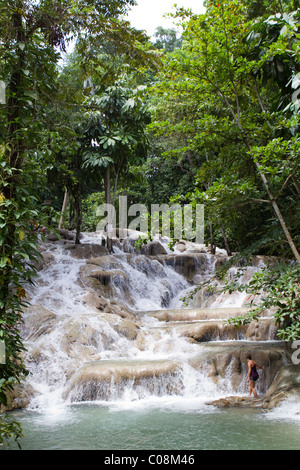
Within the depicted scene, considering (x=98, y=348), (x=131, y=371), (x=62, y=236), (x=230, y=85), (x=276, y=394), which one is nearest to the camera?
(x=276, y=394)

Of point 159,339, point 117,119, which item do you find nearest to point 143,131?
point 117,119

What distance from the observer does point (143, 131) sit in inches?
655

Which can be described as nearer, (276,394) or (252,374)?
(276,394)

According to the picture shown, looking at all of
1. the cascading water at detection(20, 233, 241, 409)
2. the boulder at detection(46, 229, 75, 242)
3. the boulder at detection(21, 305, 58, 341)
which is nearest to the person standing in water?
the cascading water at detection(20, 233, 241, 409)

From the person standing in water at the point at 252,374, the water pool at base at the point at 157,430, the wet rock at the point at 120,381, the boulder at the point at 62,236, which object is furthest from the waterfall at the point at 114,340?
the boulder at the point at 62,236

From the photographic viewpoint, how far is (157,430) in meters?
5.57

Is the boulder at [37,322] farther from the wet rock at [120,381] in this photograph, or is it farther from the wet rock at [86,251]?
the wet rock at [86,251]

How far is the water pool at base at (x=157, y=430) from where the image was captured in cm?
499

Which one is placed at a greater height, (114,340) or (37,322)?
(37,322)

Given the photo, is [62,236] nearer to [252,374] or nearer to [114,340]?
[114,340]

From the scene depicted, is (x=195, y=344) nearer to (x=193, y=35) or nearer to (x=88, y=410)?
(x=88, y=410)

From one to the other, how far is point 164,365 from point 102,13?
6353mm

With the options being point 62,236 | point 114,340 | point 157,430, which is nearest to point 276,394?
point 157,430

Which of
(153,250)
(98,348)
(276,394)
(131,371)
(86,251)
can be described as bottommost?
(276,394)
